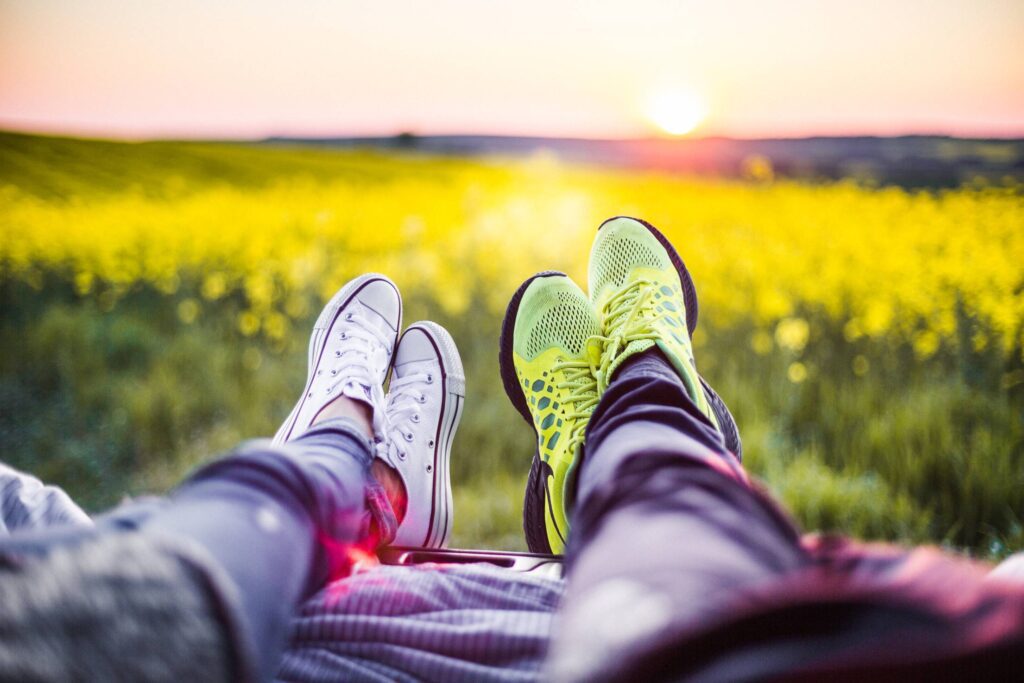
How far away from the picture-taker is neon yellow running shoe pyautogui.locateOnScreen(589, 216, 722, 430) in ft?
3.82

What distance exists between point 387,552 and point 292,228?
3539mm

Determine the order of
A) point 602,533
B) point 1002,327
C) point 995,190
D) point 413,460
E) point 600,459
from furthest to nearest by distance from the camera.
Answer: point 995,190 → point 1002,327 → point 413,460 → point 600,459 → point 602,533

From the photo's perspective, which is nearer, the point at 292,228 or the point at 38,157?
the point at 292,228

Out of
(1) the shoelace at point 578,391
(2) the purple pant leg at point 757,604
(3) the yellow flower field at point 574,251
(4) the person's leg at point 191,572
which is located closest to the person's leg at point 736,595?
(2) the purple pant leg at point 757,604

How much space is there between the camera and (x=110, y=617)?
484mm

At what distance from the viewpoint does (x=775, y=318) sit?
2537 mm

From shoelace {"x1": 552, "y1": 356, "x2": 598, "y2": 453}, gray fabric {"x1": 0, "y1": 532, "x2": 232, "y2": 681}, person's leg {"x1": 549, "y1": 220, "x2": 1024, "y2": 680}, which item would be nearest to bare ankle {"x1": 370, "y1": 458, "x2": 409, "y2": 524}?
shoelace {"x1": 552, "y1": 356, "x2": 598, "y2": 453}

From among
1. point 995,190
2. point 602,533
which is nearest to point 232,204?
point 995,190

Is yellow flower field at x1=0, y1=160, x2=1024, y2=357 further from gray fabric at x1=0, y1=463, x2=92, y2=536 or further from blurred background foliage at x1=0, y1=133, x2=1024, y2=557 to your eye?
gray fabric at x1=0, y1=463, x2=92, y2=536

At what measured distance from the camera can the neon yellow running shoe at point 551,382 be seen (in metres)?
1.14

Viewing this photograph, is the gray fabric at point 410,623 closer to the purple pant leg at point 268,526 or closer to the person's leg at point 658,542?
the purple pant leg at point 268,526

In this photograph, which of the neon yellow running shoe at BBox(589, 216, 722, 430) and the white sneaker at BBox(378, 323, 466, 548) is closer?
the neon yellow running shoe at BBox(589, 216, 722, 430)

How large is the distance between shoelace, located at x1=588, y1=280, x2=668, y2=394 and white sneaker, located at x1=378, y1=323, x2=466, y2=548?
1.32 feet

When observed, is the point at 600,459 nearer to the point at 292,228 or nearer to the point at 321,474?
the point at 321,474
